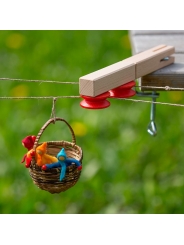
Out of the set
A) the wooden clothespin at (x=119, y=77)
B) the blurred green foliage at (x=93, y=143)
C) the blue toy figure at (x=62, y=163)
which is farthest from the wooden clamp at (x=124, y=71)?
the blurred green foliage at (x=93, y=143)

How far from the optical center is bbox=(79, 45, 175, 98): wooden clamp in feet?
4.99

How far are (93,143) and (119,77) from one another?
113 cm

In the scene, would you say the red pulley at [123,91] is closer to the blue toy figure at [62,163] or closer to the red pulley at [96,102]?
the red pulley at [96,102]

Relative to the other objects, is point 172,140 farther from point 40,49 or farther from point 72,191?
point 40,49

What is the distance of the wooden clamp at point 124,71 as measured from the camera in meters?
1.52

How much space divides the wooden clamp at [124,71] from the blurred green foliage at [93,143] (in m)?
0.85

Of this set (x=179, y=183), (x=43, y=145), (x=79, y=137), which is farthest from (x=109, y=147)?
(x=43, y=145)

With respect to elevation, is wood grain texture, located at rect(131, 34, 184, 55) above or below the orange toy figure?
above

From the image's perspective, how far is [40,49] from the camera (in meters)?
3.56

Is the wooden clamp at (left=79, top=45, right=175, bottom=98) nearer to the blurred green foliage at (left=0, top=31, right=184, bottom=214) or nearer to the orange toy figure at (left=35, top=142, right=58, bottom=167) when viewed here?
the orange toy figure at (left=35, top=142, right=58, bottom=167)

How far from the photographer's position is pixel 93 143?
271 cm

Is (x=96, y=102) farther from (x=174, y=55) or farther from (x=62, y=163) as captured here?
(x=174, y=55)

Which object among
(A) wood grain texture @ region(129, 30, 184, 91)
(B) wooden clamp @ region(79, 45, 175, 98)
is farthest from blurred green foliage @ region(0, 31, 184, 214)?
(B) wooden clamp @ region(79, 45, 175, 98)

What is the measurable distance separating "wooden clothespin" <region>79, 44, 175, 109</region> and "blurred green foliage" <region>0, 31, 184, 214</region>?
A: 2.82 ft
